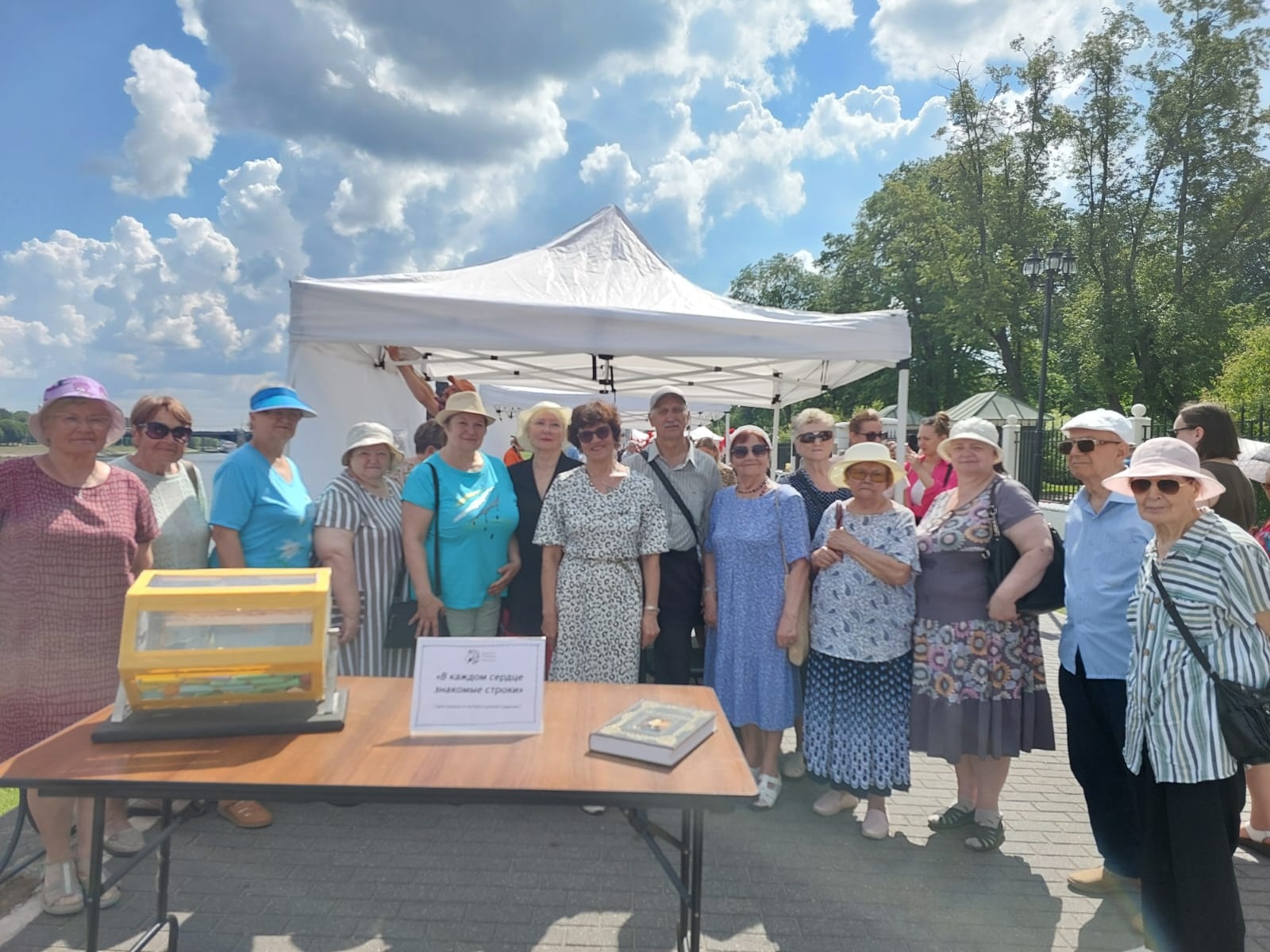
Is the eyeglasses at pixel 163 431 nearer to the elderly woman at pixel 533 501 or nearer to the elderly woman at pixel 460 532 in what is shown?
the elderly woman at pixel 460 532

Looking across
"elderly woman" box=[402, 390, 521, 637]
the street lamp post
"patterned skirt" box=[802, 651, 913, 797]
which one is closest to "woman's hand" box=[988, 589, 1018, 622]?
"patterned skirt" box=[802, 651, 913, 797]

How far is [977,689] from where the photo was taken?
2.96 meters

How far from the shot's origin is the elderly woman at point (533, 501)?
11.4 feet

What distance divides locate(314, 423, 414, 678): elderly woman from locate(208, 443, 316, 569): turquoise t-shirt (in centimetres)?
9

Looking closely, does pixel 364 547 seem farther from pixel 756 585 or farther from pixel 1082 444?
pixel 1082 444

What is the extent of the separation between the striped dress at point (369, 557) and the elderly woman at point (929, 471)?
3332 millimetres

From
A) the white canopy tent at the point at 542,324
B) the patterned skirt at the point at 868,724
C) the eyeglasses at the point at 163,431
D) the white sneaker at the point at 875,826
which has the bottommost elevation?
the white sneaker at the point at 875,826

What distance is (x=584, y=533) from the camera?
3.14 m

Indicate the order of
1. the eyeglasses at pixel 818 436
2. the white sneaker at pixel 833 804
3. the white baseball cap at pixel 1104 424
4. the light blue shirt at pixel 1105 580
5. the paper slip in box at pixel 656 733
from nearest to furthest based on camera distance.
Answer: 1. the paper slip in box at pixel 656 733
2. the light blue shirt at pixel 1105 580
3. the white baseball cap at pixel 1104 424
4. the white sneaker at pixel 833 804
5. the eyeglasses at pixel 818 436

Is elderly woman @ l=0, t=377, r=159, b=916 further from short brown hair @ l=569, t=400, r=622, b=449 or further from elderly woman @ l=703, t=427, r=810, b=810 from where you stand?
elderly woman @ l=703, t=427, r=810, b=810

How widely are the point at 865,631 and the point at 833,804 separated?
94 centimetres

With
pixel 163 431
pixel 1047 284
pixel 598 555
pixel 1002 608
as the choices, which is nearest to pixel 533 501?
pixel 598 555

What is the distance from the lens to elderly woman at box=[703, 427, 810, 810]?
324cm

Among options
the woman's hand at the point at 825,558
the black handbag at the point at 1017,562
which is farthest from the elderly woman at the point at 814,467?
the black handbag at the point at 1017,562
